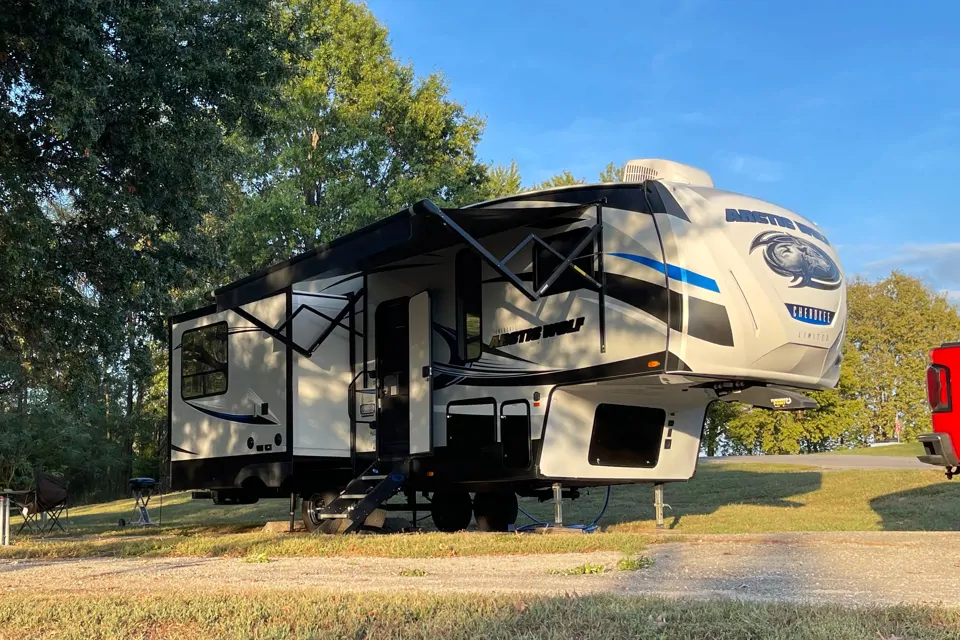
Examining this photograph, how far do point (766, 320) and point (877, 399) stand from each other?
3900 cm

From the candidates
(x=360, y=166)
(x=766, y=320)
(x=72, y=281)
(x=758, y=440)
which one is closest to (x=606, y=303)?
(x=766, y=320)

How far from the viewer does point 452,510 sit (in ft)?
38.9

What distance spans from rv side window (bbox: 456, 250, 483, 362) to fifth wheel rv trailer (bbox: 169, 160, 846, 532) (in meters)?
0.02

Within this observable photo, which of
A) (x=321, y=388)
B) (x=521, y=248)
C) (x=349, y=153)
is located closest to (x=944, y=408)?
(x=521, y=248)

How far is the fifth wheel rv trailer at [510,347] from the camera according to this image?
27.2 ft

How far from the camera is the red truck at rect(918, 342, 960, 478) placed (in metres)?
7.95

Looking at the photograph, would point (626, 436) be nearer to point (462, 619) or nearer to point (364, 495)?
point (364, 495)

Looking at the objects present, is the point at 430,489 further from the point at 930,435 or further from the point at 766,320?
the point at 930,435

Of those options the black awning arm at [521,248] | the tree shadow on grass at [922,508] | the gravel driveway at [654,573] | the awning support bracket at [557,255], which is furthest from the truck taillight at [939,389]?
the tree shadow on grass at [922,508]

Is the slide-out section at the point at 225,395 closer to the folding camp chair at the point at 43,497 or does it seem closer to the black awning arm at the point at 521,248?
the folding camp chair at the point at 43,497

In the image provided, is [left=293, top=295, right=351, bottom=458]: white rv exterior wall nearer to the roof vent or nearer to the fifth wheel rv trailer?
the fifth wheel rv trailer

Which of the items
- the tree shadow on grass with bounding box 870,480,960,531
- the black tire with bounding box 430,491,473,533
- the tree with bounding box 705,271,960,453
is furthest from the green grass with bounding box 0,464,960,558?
the tree with bounding box 705,271,960,453

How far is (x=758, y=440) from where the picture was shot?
130ft

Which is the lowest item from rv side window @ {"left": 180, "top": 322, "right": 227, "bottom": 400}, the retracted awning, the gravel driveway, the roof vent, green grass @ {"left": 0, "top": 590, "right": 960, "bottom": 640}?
the gravel driveway
